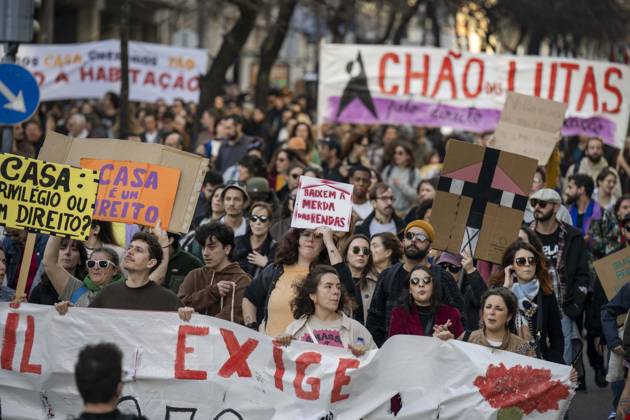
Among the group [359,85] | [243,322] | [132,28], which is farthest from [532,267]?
[132,28]

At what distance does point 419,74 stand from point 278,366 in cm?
1006

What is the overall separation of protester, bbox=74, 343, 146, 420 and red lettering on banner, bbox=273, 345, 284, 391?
269cm

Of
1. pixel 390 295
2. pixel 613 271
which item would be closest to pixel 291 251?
pixel 390 295

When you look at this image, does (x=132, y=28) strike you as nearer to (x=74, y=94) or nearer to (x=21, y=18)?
(x=74, y=94)

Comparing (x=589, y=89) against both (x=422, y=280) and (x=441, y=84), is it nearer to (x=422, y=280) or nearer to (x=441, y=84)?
(x=441, y=84)

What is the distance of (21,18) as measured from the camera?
12.5m

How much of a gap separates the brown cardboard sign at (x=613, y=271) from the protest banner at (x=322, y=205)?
182cm

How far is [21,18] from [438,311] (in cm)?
545

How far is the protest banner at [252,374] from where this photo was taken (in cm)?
800

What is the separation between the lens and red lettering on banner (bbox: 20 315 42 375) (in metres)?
8.27

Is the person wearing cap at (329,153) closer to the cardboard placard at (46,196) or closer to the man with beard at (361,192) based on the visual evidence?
the man with beard at (361,192)

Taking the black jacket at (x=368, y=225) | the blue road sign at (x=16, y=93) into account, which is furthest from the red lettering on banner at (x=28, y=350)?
the black jacket at (x=368, y=225)

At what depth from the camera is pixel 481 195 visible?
10484 mm

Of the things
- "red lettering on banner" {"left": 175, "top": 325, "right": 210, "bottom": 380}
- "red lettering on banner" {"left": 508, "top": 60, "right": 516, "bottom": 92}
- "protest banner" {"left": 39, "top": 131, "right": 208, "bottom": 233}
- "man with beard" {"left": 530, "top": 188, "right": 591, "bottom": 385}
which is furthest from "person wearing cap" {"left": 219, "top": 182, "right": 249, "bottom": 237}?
"red lettering on banner" {"left": 508, "top": 60, "right": 516, "bottom": 92}
